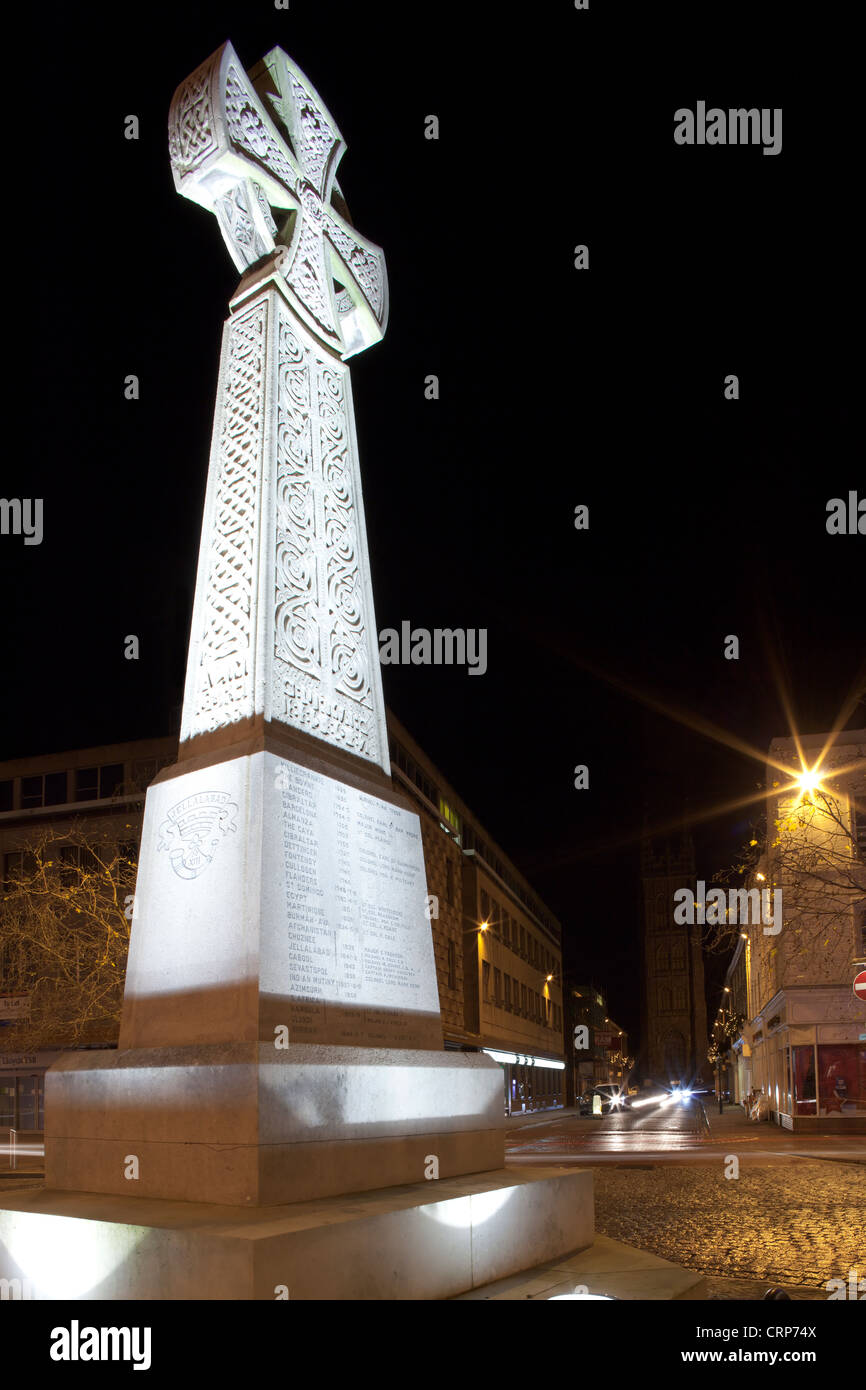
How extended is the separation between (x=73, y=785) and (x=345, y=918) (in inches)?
1501

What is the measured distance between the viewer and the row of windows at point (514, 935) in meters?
64.6

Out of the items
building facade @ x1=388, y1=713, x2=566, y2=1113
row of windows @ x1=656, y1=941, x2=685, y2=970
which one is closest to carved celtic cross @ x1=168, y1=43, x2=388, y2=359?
building facade @ x1=388, y1=713, x2=566, y2=1113

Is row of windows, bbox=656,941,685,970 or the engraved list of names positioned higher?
the engraved list of names

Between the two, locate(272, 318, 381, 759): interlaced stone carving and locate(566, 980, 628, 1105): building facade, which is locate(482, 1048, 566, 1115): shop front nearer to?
locate(566, 980, 628, 1105): building facade

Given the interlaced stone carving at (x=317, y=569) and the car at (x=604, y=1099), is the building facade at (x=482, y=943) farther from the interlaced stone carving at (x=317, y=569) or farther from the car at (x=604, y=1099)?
the interlaced stone carving at (x=317, y=569)

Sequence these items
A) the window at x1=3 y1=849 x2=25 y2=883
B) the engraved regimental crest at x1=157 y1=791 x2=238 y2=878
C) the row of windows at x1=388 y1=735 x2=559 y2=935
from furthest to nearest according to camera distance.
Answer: the row of windows at x1=388 y1=735 x2=559 y2=935, the window at x1=3 y1=849 x2=25 y2=883, the engraved regimental crest at x1=157 y1=791 x2=238 y2=878

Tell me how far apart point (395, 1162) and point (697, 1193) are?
9.82m

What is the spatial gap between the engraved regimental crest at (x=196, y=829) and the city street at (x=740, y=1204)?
4.53 meters

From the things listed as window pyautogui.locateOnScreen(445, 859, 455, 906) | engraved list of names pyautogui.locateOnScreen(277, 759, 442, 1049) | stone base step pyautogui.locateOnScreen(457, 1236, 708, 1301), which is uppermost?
window pyautogui.locateOnScreen(445, 859, 455, 906)

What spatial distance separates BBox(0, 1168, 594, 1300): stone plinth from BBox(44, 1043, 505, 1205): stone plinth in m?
0.15

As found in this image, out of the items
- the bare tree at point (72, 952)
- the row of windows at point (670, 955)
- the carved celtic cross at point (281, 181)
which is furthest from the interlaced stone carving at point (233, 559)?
the row of windows at point (670, 955)

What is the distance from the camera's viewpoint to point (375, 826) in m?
7.76

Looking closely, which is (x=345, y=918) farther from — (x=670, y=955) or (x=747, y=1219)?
(x=670, y=955)

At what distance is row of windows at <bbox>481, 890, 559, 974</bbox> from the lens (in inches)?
2544
